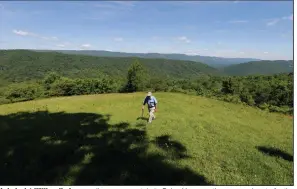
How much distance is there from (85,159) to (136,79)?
7916cm

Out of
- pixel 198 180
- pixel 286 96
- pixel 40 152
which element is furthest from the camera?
pixel 286 96

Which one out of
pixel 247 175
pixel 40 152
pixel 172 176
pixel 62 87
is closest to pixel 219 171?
pixel 247 175

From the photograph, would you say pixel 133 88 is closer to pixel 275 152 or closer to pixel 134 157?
pixel 275 152

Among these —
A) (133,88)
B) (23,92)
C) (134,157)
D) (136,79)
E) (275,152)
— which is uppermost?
(134,157)

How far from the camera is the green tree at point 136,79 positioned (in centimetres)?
9031

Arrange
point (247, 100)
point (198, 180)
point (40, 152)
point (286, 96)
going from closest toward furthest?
1. point (198, 180)
2. point (40, 152)
3. point (247, 100)
4. point (286, 96)

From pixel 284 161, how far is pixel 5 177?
11.7m

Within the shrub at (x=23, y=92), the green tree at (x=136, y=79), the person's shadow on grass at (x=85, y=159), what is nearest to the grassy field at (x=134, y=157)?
the person's shadow on grass at (x=85, y=159)

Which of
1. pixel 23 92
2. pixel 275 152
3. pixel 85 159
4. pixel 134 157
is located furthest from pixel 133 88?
pixel 85 159

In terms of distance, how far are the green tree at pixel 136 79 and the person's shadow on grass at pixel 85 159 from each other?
237 ft

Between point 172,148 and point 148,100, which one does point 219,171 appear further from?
point 148,100

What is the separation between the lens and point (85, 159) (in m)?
12.1

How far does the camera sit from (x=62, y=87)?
92.9 metres

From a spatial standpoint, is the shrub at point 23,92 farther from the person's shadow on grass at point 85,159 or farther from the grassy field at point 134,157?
the person's shadow on grass at point 85,159
